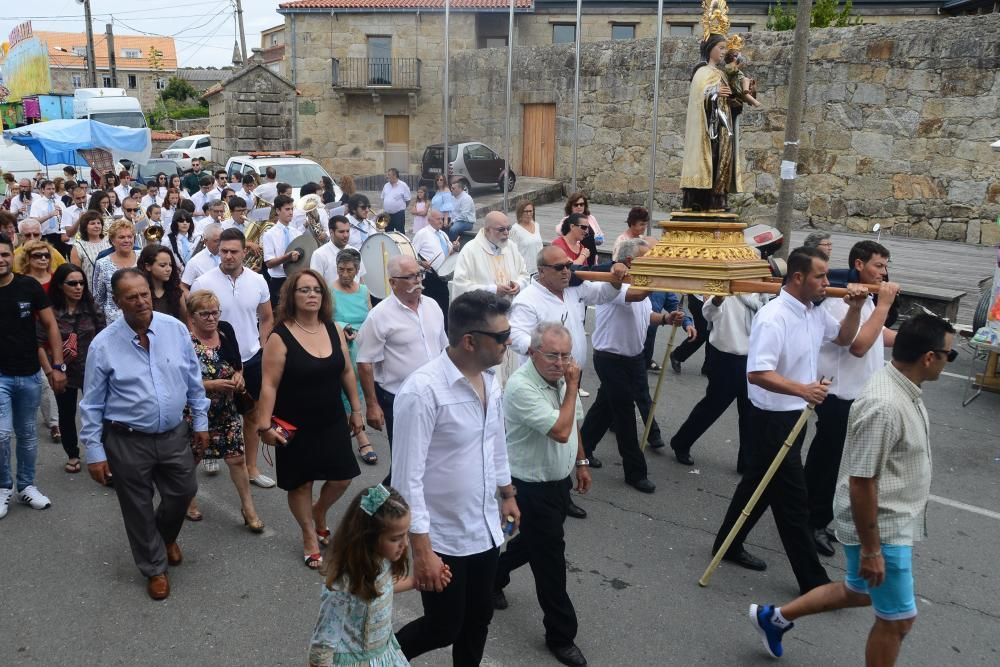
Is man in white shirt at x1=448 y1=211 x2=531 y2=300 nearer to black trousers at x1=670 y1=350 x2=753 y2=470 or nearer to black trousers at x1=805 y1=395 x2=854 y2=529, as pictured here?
black trousers at x1=670 y1=350 x2=753 y2=470

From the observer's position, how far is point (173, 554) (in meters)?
4.84

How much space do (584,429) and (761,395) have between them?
183 cm

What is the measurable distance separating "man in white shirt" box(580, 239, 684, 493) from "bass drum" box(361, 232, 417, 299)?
196cm

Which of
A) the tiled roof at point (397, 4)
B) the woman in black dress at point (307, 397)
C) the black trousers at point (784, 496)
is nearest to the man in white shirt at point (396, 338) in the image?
the woman in black dress at point (307, 397)

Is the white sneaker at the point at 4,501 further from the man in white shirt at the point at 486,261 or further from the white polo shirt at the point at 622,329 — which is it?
the white polo shirt at the point at 622,329

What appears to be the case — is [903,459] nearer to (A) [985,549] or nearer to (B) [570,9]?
(A) [985,549]

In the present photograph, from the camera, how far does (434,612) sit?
3.30 m

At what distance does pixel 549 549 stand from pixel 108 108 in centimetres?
2995

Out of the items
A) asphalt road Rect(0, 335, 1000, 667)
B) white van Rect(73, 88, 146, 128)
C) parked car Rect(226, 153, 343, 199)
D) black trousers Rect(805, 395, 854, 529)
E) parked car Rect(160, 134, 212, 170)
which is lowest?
asphalt road Rect(0, 335, 1000, 667)

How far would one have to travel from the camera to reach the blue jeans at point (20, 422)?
5.40 meters

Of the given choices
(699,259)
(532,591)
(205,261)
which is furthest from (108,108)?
(532,591)

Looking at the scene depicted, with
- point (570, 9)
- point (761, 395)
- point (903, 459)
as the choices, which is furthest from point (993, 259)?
point (570, 9)

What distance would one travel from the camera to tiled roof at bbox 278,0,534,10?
30.1 metres

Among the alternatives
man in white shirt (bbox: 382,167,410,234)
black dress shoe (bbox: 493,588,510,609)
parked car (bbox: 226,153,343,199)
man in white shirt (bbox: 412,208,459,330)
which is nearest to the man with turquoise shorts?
black dress shoe (bbox: 493,588,510,609)
